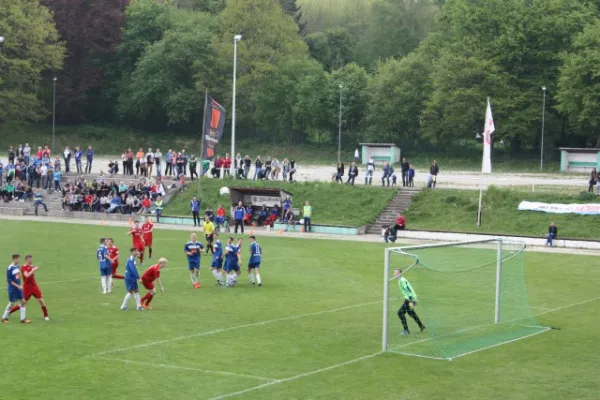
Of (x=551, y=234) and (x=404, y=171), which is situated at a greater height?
(x=404, y=171)

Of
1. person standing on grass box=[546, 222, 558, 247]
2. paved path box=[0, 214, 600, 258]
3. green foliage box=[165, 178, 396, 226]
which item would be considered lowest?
paved path box=[0, 214, 600, 258]

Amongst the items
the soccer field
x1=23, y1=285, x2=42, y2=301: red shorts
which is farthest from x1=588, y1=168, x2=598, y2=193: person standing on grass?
x1=23, y1=285, x2=42, y2=301: red shorts

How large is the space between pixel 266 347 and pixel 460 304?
7.58m

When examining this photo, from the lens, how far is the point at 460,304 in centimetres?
2623

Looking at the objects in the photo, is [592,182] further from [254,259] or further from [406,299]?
[406,299]

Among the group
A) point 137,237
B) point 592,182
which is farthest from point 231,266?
point 592,182

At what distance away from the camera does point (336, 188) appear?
56.9 m

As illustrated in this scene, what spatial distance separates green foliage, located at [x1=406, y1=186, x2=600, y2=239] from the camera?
48156 millimetres

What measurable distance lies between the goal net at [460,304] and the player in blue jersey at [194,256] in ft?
20.9

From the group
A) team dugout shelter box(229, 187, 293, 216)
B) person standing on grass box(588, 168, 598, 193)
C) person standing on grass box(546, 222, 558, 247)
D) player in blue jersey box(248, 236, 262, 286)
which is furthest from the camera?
team dugout shelter box(229, 187, 293, 216)

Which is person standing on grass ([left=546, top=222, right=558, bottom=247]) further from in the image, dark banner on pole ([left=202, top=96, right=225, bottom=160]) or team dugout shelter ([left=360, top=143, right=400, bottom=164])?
team dugout shelter ([left=360, top=143, right=400, bottom=164])

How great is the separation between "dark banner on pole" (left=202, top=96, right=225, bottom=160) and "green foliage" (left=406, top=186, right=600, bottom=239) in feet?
38.8

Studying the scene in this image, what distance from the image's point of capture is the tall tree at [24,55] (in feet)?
294

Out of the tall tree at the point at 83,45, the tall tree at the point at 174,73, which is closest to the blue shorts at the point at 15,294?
the tall tree at the point at 174,73
